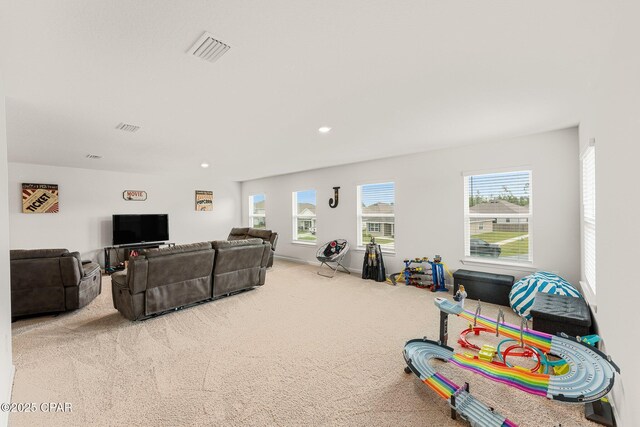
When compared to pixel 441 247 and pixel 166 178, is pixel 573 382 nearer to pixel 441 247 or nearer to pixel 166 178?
pixel 441 247

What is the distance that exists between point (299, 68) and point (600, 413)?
127 inches

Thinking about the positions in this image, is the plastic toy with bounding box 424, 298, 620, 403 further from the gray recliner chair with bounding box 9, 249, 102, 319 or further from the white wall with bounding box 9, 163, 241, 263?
the white wall with bounding box 9, 163, 241, 263

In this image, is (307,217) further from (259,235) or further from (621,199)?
A: (621,199)

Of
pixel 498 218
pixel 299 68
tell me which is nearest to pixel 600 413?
pixel 498 218

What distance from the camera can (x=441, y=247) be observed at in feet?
16.1

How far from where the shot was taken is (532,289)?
3.43 m

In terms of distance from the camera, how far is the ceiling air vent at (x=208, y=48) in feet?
5.68

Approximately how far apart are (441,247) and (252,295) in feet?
11.2

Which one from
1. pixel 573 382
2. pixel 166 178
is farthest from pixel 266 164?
pixel 573 382

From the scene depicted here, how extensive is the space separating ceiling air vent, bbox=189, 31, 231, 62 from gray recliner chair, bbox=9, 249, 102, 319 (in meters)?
3.35

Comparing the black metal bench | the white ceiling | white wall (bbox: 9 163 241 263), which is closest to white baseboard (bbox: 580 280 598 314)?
the black metal bench

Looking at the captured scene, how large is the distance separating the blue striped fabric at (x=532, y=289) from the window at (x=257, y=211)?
6657mm

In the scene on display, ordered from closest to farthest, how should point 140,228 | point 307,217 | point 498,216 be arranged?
point 498,216
point 140,228
point 307,217

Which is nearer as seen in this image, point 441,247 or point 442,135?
point 442,135
